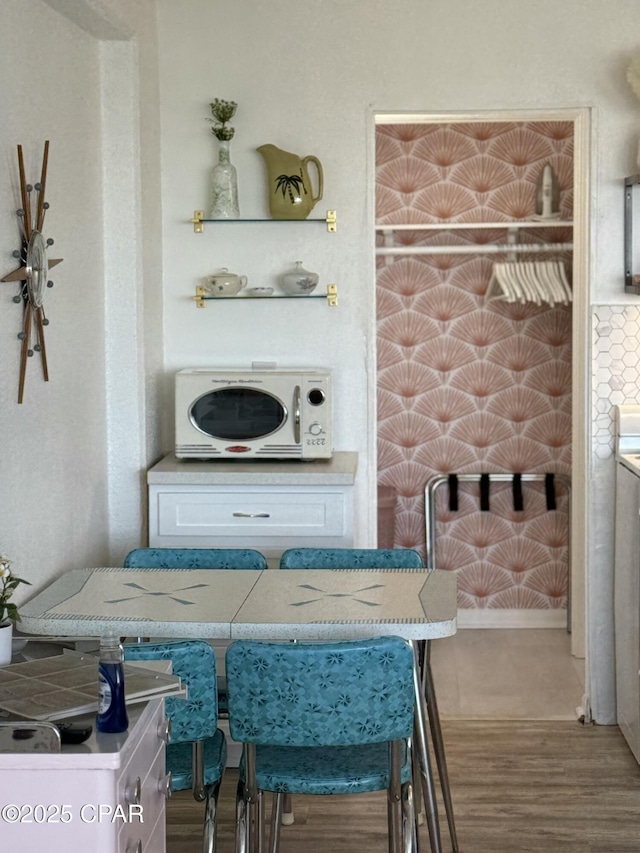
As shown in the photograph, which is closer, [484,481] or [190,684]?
[190,684]

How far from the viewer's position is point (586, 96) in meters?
3.90

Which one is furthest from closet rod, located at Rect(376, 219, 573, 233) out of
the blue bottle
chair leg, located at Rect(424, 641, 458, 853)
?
the blue bottle

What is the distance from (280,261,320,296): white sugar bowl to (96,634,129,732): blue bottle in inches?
89.4

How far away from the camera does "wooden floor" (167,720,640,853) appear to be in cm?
313

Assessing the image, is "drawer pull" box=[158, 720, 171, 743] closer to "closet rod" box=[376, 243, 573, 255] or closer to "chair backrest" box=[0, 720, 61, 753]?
"chair backrest" box=[0, 720, 61, 753]

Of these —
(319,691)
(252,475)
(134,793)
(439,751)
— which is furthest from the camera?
(252,475)

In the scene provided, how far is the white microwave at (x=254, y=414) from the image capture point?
12.3 ft

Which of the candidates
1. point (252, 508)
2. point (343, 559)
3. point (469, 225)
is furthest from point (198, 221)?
point (343, 559)

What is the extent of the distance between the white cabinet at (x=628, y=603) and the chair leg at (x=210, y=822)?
168cm

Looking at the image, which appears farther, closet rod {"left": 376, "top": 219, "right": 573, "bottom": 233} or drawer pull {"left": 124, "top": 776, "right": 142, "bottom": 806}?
closet rod {"left": 376, "top": 219, "right": 573, "bottom": 233}

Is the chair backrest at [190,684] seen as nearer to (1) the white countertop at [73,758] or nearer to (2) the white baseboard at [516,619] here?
(1) the white countertop at [73,758]

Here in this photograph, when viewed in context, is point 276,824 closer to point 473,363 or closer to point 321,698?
point 321,698

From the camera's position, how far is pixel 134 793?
187cm

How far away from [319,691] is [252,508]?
140cm
